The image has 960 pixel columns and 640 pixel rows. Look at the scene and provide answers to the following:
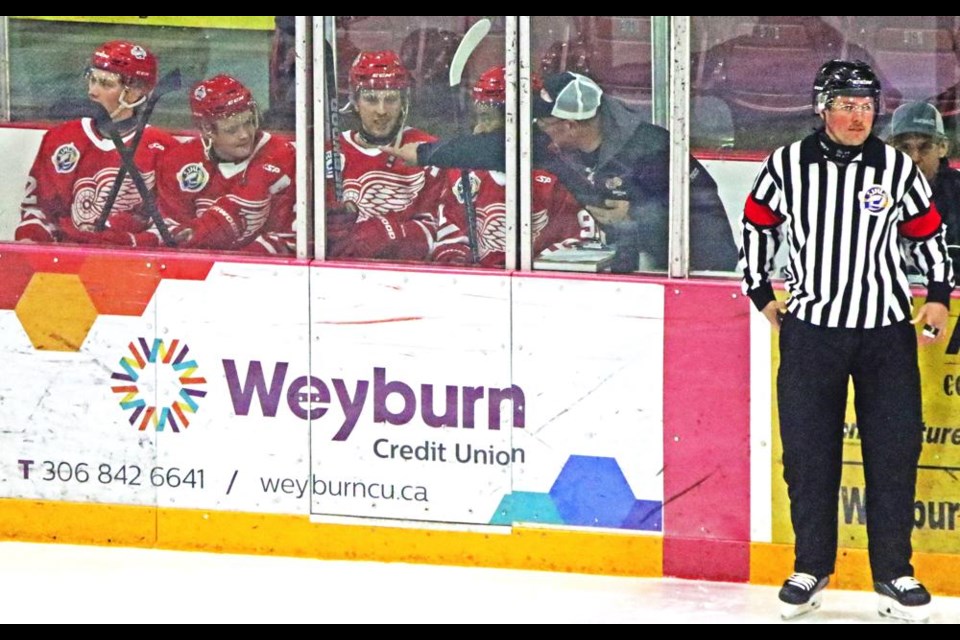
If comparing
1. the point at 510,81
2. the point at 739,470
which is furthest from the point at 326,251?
the point at 739,470

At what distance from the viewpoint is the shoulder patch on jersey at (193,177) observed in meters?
6.59

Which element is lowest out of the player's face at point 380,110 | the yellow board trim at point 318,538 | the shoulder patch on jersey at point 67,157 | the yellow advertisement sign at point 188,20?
the yellow board trim at point 318,538

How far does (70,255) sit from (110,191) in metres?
0.23

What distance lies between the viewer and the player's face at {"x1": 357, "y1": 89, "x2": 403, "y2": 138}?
6.43 meters

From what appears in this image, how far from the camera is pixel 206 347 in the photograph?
6.54 meters

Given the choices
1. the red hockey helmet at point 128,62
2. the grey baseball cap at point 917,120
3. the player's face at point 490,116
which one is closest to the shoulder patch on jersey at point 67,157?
the red hockey helmet at point 128,62

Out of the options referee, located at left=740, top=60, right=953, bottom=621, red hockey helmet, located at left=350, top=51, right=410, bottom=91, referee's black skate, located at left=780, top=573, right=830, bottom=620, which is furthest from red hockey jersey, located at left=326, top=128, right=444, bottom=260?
referee's black skate, located at left=780, top=573, right=830, bottom=620


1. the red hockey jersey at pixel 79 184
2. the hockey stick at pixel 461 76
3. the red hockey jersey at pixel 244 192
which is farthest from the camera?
the red hockey jersey at pixel 79 184

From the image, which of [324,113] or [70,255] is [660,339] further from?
[70,255]

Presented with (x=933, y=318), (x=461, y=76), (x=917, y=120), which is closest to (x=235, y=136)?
(x=461, y=76)

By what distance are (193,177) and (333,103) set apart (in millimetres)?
485

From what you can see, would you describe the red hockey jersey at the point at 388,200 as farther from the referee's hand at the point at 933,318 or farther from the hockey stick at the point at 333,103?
the referee's hand at the point at 933,318

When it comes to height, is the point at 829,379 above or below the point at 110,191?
below

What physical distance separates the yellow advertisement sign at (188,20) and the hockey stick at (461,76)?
557mm
